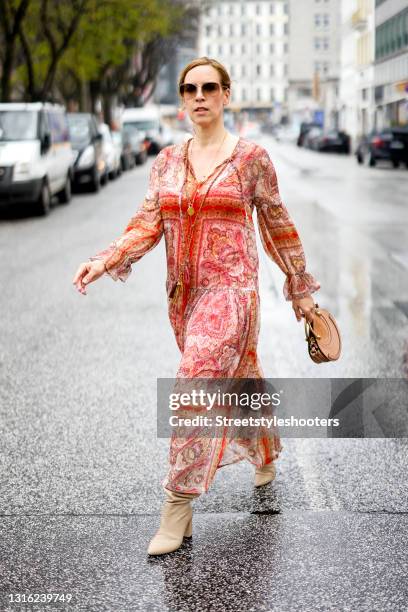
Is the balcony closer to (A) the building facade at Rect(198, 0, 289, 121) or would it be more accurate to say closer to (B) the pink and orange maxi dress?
(B) the pink and orange maxi dress

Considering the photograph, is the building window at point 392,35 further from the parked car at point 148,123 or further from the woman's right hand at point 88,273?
the woman's right hand at point 88,273

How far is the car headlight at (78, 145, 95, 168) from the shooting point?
2725cm

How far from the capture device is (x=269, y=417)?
4.67m

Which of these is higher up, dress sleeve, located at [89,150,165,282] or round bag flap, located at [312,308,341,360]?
dress sleeve, located at [89,150,165,282]

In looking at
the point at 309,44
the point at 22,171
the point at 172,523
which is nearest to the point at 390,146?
the point at 22,171

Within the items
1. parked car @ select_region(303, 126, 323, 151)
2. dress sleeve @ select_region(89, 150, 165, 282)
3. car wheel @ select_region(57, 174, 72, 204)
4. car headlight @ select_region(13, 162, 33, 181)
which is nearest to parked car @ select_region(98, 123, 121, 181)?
car wheel @ select_region(57, 174, 72, 204)

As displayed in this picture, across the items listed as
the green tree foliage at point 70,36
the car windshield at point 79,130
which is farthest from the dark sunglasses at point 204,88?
the green tree foliage at point 70,36

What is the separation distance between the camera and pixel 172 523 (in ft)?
13.7

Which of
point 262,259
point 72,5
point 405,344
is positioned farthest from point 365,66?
point 405,344

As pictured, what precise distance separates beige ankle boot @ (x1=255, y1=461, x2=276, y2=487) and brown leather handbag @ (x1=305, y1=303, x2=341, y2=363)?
2.08 feet

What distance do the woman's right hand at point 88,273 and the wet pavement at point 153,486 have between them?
3.07 feet

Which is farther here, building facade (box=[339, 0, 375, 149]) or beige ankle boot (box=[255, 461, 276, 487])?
building facade (box=[339, 0, 375, 149])

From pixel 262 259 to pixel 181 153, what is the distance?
33.1 ft

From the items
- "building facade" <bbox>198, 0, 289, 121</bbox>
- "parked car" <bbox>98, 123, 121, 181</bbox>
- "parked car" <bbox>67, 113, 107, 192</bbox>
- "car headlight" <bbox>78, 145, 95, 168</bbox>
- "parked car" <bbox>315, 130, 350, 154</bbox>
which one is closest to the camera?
"car headlight" <bbox>78, 145, 95, 168</bbox>
